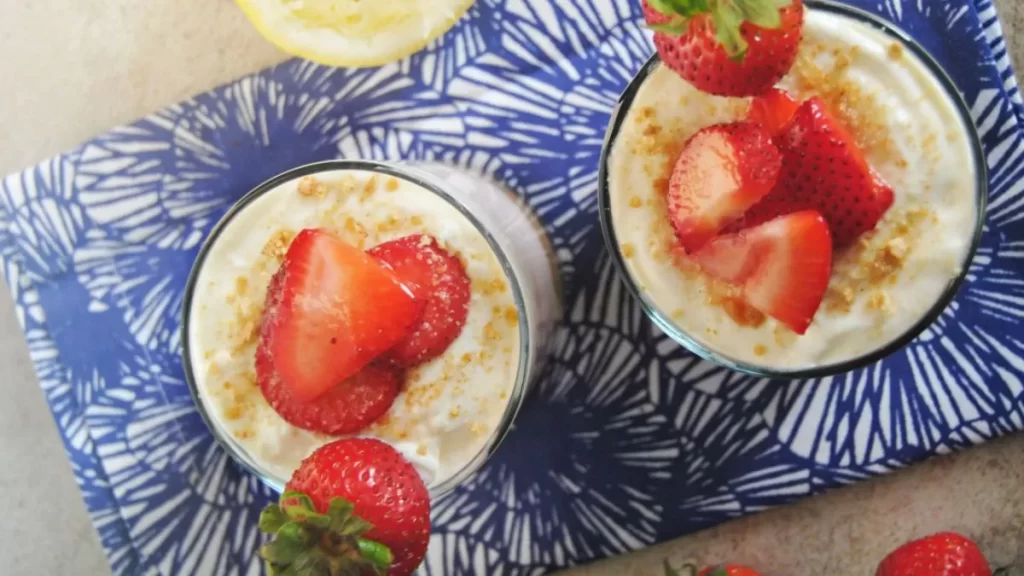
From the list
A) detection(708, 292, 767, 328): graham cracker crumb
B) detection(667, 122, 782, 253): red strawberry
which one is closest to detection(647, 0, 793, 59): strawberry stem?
detection(667, 122, 782, 253): red strawberry

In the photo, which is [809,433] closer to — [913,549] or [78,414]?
[913,549]

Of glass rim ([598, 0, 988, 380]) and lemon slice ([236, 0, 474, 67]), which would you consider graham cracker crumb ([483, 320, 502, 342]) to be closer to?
glass rim ([598, 0, 988, 380])

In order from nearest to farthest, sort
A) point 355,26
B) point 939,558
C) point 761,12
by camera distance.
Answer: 1. point 761,12
2. point 939,558
3. point 355,26

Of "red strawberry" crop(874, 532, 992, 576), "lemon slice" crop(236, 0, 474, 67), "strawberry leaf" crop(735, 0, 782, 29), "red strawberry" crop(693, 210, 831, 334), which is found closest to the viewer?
"strawberry leaf" crop(735, 0, 782, 29)

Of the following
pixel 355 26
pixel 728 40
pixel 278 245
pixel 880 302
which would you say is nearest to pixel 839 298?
pixel 880 302

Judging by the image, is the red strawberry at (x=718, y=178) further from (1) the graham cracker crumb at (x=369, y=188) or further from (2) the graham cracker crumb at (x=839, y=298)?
(1) the graham cracker crumb at (x=369, y=188)

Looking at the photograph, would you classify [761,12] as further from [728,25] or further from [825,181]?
[825,181]

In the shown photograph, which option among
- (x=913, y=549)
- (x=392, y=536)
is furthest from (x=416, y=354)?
(x=913, y=549)
